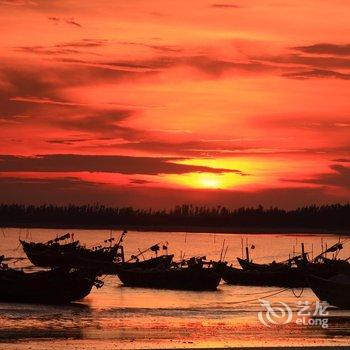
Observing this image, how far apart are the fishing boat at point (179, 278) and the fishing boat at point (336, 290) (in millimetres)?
17521

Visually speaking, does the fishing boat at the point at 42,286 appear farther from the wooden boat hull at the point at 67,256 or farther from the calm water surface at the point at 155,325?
the wooden boat hull at the point at 67,256

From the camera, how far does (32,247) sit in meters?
89.9

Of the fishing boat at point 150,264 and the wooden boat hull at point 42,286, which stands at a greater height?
the fishing boat at point 150,264

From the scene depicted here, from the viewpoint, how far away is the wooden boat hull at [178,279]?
61.0 m

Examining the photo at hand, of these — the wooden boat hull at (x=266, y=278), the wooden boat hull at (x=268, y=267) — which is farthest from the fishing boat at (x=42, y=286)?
the wooden boat hull at (x=268, y=267)

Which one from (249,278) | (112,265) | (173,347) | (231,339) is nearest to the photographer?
(173,347)

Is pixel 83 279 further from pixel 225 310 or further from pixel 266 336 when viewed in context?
pixel 266 336

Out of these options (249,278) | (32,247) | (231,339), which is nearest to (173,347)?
(231,339)

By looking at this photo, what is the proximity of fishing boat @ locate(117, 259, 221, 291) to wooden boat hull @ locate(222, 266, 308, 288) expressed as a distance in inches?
182

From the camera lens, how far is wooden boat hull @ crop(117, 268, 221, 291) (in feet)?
200

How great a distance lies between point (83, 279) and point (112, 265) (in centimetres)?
2428

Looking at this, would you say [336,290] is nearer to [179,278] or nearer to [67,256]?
[179,278]

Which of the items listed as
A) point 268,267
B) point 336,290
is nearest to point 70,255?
point 268,267

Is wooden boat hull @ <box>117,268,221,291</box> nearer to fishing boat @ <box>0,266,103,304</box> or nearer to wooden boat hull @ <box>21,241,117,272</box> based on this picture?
wooden boat hull @ <box>21,241,117,272</box>
